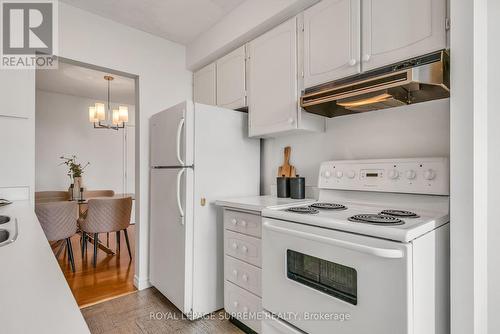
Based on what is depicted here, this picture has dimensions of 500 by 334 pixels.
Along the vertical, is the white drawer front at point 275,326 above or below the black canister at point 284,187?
below

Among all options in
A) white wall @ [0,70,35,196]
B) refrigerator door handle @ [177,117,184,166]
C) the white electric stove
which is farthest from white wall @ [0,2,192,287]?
the white electric stove

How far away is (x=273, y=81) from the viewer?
6.59ft

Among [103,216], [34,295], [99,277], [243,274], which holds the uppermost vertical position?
[34,295]

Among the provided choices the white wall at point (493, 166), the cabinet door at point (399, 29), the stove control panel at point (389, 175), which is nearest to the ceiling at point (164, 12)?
the cabinet door at point (399, 29)

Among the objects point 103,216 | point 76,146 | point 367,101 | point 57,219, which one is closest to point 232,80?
point 367,101

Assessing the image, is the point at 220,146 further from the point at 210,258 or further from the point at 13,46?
the point at 13,46

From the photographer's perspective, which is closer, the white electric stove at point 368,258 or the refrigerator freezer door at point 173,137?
the white electric stove at point 368,258

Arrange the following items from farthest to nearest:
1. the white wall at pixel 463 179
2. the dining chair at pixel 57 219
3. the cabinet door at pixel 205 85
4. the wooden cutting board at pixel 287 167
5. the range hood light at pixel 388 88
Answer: the dining chair at pixel 57 219 → the cabinet door at pixel 205 85 → the wooden cutting board at pixel 287 167 → the range hood light at pixel 388 88 → the white wall at pixel 463 179

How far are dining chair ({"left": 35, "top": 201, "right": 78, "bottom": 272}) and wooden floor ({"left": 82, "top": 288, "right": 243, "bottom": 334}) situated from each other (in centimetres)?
110

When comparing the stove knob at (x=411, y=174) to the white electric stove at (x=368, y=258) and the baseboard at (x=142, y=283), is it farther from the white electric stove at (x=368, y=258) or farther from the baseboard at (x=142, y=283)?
the baseboard at (x=142, y=283)

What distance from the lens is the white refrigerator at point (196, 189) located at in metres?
2.01

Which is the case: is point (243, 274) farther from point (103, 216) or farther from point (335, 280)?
point (103, 216)

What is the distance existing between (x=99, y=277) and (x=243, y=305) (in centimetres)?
183

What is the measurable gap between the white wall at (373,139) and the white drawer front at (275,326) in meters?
0.93
